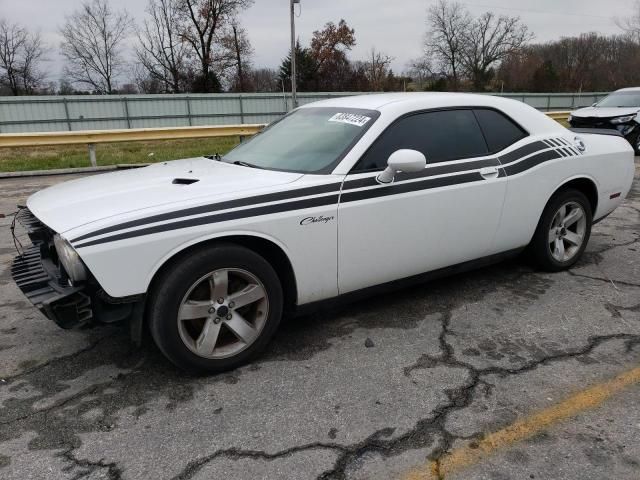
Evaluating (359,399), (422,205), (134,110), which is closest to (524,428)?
(359,399)

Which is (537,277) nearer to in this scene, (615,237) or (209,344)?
(615,237)

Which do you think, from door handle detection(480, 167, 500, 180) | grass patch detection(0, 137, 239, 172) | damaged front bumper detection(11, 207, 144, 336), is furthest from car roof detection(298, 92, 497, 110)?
grass patch detection(0, 137, 239, 172)

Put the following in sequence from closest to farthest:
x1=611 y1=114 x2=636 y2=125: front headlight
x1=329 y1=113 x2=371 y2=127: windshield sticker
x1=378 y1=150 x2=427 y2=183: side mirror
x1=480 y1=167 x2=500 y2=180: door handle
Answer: x1=378 y1=150 x2=427 y2=183: side mirror → x1=329 y1=113 x2=371 y2=127: windshield sticker → x1=480 y1=167 x2=500 y2=180: door handle → x1=611 y1=114 x2=636 y2=125: front headlight

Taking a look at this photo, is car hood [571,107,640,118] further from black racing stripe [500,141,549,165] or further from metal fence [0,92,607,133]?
metal fence [0,92,607,133]

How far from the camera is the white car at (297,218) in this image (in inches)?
106

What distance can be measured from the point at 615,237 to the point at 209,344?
4776 millimetres

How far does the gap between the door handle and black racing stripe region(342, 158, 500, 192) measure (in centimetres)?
3

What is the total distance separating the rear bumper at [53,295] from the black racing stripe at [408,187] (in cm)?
154

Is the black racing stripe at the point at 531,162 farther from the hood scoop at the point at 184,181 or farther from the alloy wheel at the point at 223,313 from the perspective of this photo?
the hood scoop at the point at 184,181

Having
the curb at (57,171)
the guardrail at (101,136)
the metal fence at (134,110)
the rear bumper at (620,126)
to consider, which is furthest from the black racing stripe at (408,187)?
the metal fence at (134,110)

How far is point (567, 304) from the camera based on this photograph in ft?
12.9

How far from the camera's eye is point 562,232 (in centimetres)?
451

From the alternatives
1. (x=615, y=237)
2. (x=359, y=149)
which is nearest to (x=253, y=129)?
(x=615, y=237)

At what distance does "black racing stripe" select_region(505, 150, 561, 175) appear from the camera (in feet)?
12.8
